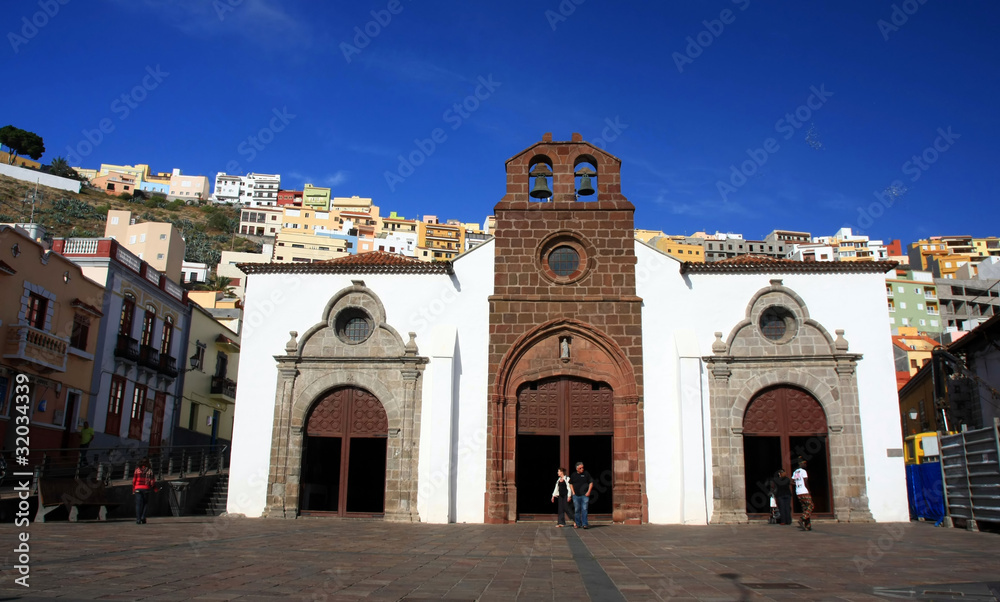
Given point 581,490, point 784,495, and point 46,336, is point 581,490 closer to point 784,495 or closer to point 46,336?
point 784,495

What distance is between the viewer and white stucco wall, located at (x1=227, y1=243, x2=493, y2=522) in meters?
18.5

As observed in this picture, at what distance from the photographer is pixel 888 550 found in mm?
11445

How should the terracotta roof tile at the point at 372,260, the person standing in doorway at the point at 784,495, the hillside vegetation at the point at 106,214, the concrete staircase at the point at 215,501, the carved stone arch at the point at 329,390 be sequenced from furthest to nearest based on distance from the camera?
the hillside vegetation at the point at 106,214
the concrete staircase at the point at 215,501
the terracotta roof tile at the point at 372,260
the carved stone arch at the point at 329,390
the person standing in doorway at the point at 784,495

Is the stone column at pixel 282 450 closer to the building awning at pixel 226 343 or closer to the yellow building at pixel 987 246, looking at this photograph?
the building awning at pixel 226 343

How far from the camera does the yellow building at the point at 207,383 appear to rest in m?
33.1

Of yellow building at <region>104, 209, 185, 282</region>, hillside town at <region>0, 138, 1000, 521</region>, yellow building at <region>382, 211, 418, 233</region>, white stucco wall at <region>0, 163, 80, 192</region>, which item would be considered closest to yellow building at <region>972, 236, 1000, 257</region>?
hillside town at <region>0, 138, 1000, 521</region>

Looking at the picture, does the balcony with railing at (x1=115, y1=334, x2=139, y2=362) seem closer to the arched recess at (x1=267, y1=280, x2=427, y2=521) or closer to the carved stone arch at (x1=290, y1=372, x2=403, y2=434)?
the arched recess at (x1=267, y1=280, x2=427, y2=521)

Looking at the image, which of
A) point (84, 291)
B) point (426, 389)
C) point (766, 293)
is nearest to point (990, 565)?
point (766, 293)

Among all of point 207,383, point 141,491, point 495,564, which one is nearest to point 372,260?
point 141,491

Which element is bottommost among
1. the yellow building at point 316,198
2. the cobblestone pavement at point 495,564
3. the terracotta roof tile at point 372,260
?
the cobblestone pavement at point 495,564

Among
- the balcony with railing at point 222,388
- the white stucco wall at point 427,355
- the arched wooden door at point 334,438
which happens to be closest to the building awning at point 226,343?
the balcony with railing at point 222,388

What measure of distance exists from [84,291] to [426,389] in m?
13.8

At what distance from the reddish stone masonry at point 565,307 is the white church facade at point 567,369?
4cm

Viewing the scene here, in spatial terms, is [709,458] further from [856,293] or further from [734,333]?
[856,293]
